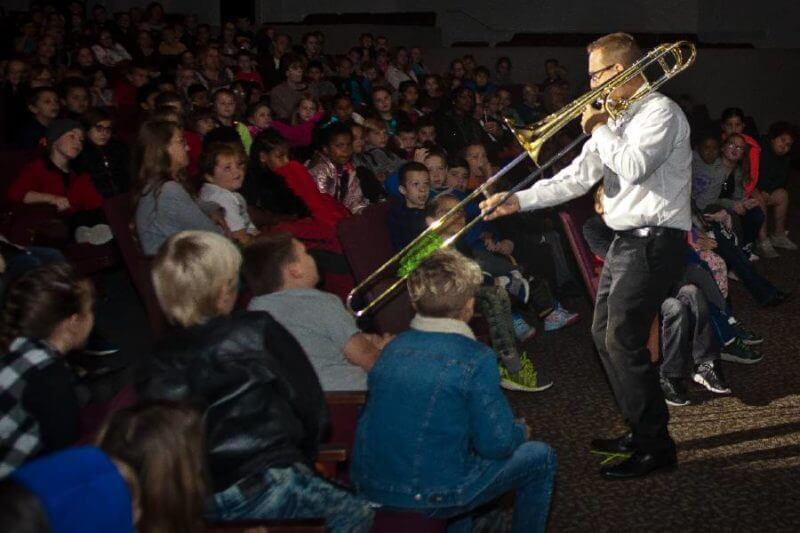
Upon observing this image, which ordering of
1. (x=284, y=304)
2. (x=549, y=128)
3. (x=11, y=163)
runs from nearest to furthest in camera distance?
(x=284, y=304) < (x=549, y=128) < (x=11, y=163)

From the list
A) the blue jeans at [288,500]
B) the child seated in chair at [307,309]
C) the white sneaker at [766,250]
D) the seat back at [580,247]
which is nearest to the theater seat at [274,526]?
the blue jeans at [288,500]

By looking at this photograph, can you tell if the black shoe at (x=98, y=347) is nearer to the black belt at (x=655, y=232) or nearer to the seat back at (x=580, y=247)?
the seat back at (x=580, y=247)

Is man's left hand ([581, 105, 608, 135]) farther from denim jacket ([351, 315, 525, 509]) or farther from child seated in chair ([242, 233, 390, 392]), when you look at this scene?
denim jacket ([351, 315, 525, 509])

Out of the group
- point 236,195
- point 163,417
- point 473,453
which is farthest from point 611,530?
point 236,195

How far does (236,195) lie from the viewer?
4.69 meters

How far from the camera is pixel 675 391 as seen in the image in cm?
425

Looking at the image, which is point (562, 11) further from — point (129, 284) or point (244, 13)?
point (129, 284)

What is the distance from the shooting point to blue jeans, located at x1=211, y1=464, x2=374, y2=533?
7.14ft

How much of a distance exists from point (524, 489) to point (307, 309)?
0.74 meters

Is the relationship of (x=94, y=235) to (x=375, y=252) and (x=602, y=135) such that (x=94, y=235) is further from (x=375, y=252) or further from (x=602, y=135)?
(x=602, y=135)

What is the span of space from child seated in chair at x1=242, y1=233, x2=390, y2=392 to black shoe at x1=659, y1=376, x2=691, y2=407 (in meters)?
1.77

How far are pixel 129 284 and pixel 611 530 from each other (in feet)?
11.2

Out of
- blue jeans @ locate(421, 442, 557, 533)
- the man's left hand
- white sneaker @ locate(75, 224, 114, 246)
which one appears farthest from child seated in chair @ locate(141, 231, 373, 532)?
white sneaker @ locate(75, 224, 114, 246)

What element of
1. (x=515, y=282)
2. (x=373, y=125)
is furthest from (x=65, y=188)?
(x=515, y=282)
